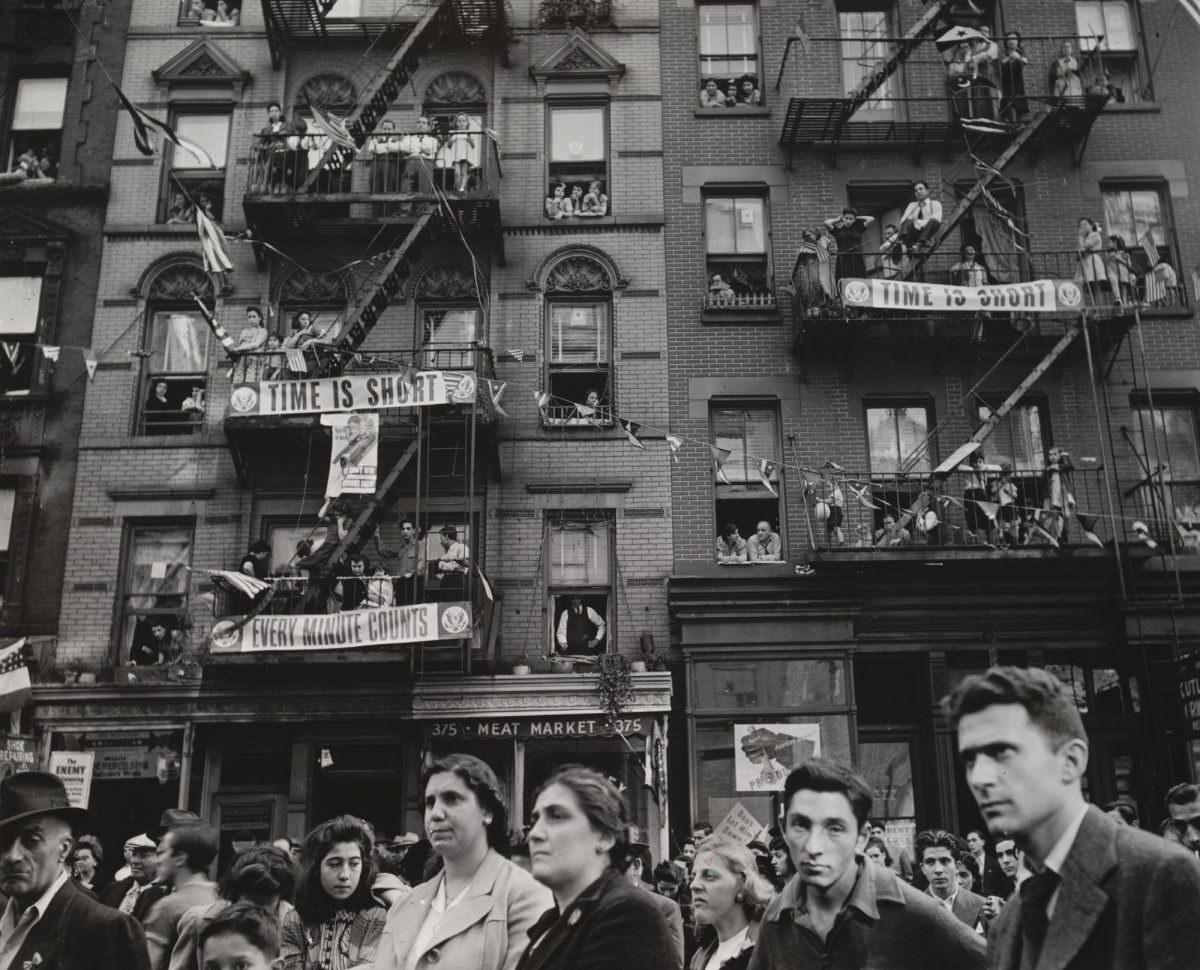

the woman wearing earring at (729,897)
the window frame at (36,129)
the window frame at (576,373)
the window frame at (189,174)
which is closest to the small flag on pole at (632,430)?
the window frame at (576,373)

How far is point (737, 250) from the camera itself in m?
18.7

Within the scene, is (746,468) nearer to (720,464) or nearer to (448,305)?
(720,464)

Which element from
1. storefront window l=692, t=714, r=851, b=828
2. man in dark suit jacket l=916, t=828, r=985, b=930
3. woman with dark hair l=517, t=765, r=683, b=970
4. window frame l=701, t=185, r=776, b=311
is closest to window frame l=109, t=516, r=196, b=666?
storefront window l=692, t=714, r=851, b=828

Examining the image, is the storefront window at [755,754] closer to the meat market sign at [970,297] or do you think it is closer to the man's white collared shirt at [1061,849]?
the meat market sign at [970,297]

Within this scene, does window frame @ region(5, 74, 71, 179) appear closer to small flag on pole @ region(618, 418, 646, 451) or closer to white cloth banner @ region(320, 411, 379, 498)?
white cloth banner @ region(320, 411, 379, 498)

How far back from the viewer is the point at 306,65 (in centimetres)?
1958

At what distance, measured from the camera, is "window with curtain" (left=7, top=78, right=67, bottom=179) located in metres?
19.2

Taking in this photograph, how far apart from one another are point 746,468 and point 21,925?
1376cm

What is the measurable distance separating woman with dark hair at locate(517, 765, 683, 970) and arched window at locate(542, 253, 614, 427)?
14047 millimetres

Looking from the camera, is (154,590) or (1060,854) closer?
(1060,854)

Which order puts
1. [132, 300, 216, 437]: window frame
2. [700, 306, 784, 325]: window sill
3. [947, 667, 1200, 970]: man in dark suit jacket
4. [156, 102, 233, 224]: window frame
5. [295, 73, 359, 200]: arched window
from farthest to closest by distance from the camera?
[156, 102, 233, 224]: window frame
[295, 73, 359, 200]: arched window
[700, 306, 784, 325]: window sill
[132, 300, 216, 437]: window frame
[947, 667, 1200, 970]: man in dark suit jacket

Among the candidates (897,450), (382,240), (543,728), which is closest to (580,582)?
(543,728)

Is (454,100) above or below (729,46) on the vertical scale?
below

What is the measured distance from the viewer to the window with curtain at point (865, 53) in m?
19.3
